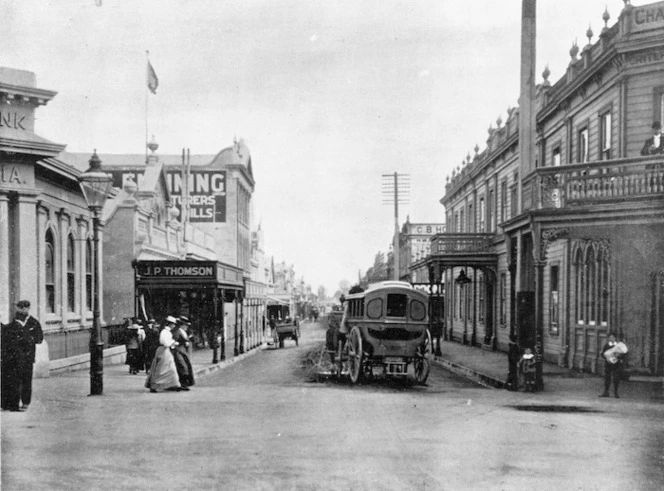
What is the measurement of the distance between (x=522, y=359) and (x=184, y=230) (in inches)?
939

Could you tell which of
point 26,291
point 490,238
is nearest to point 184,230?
point 490,238

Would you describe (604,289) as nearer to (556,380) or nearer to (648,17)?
(556,380)

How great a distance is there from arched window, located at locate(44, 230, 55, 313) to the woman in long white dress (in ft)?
23.3

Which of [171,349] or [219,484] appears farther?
[171,349]

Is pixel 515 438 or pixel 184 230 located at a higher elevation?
pixel 184 230

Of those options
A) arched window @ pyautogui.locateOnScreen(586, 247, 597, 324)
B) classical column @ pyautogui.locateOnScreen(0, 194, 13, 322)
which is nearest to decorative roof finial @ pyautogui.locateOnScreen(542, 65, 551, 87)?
arched window @ pyautogui.locateOnScreen(586, 247, 597, 324)

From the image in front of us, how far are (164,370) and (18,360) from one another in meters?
4.25

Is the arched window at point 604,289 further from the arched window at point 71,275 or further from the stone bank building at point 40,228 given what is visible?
the arched window at point 71,275

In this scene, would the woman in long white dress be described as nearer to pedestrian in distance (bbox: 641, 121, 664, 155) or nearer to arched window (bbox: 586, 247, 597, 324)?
pedestrian in distance (bbox: 641, 121, 664, 155)

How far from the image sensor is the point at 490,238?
34906 millimetres

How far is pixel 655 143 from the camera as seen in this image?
704 inches

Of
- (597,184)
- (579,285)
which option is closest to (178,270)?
(579,285)

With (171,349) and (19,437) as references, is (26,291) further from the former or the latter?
(19,437)

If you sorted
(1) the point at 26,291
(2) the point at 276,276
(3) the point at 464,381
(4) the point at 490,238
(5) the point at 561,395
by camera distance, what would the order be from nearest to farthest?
(5) the point at 561,395, (1) the point at 26,291, (3) the point at 464,381, (4) the point at 490,238, (2) the point at 276,276
